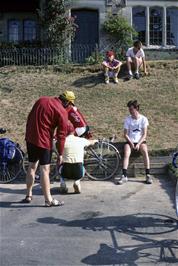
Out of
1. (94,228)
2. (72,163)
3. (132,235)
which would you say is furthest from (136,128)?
(132,235)

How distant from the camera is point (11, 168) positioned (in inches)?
423

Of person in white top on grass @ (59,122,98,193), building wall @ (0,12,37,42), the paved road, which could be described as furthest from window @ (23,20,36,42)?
person in white top on grass @ (59,122,98,193)

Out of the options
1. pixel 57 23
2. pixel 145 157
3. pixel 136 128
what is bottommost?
pixel 145 157

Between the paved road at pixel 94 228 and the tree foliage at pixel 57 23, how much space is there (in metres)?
11.8

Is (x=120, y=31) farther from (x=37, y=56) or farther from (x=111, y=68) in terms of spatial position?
(x=111, y=68)

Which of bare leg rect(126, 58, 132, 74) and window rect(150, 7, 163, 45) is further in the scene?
window rect(150, 7, 163, 45)

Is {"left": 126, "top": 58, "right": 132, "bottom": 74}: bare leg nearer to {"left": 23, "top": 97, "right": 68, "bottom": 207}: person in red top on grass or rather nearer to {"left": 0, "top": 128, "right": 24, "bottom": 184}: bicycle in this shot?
{"left": 0, "top": 128, "right": 24, "bottom": 184}: bicycle

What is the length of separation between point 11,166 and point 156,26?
14.4 metres

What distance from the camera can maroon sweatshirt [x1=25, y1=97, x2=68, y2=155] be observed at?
855 cm

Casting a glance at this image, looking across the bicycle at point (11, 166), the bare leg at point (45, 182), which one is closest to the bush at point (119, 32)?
the bicycle at point (11, 166)

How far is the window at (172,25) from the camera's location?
23.5 metres

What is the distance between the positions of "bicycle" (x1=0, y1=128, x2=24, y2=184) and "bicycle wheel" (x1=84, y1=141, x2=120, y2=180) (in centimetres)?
124

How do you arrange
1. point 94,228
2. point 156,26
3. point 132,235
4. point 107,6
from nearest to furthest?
point 132,235, point 94,228, point 107,6, point 156,26

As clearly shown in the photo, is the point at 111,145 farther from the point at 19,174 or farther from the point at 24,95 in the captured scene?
the point at 24,95
